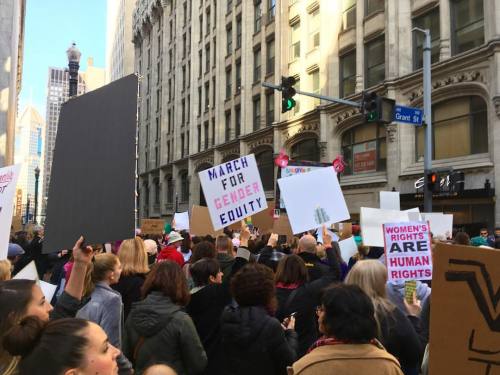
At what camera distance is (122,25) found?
9306 cm

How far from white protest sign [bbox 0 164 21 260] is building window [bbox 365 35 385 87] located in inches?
809

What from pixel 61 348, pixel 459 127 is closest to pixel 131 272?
pixel 61 348

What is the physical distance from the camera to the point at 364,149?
2384 centimetres

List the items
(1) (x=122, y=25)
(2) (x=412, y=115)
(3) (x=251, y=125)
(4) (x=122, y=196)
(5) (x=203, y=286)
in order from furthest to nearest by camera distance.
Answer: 1. (1) (x=122, y=25)
2. (3) (x=251, y=125)
3. (2) (x=412, y=115)
4. (5) (x=203, y=286)
5. (4) (x=122, y=196)

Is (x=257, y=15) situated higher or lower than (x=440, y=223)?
higher

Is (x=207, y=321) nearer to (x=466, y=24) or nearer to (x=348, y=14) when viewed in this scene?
(x=466, y=24)

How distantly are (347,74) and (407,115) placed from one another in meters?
11.5

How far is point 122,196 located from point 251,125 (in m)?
30.9

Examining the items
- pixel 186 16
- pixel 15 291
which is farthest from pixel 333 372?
pixel 186 16

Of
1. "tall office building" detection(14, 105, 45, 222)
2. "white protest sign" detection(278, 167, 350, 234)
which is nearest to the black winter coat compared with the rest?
"white protest sign" detection(278, 167, 350, 234)

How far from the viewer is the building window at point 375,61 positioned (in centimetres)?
2288

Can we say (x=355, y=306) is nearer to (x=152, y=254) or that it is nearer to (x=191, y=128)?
(x=152, y=254)

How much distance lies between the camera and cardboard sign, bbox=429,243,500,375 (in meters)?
2.47

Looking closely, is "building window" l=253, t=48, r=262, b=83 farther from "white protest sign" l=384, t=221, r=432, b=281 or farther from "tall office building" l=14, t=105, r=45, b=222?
"tall office building" l=14, t=105, r=45, b=222
